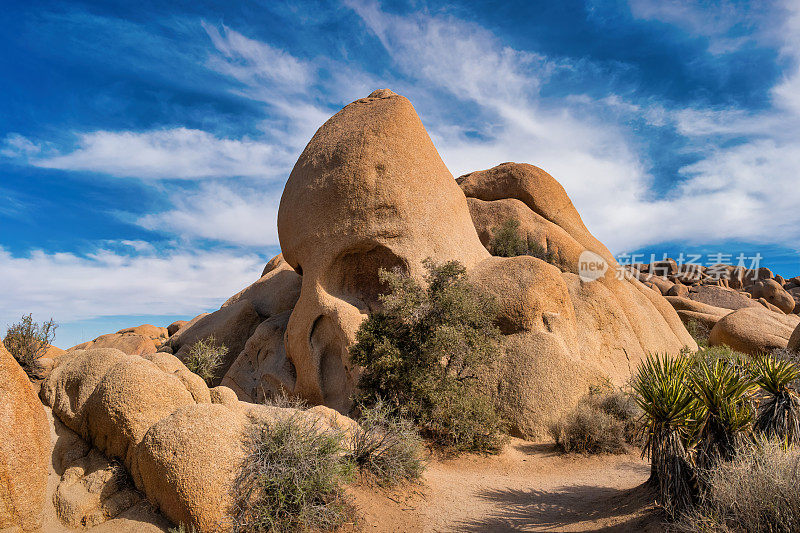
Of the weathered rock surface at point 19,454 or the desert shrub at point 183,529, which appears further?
the desert shrub at point 183,529

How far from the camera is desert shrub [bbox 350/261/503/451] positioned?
10.4 metres

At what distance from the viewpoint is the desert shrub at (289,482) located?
5883 mm

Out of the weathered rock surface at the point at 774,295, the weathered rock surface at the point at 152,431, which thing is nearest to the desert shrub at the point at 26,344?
the weathered rock surface at the point at 152,431

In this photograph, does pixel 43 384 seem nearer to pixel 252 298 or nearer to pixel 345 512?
pixel 345 512

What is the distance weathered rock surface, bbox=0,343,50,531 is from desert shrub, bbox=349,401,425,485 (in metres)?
4.03

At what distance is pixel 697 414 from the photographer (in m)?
5.95

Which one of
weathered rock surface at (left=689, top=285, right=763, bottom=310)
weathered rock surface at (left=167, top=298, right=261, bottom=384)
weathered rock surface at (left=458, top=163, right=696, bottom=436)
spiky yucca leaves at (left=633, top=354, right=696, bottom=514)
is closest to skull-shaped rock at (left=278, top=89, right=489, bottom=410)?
weathered rock surface at (left=458, top=163, right=696, bottom=436)

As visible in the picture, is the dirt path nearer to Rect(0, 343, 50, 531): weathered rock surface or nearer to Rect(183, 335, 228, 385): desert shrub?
Rect(0, 343, 50, 531): weathered rock surface

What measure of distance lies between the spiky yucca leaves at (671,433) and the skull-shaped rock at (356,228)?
8.27 meters

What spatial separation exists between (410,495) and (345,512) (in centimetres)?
162

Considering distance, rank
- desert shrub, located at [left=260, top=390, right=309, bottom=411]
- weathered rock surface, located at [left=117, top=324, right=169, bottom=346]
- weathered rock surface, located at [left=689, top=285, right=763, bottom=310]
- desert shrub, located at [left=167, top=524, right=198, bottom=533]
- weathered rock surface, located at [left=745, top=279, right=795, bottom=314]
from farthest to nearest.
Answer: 1. weathered rock surface, located at [left=745, top=279, right=795, bottom=314]
2. weathered rock surface, located at [left=689, top=285, right=763, bottom=310]
3. weathered rock surface, located at [left=117, top=324, right=169, bottom=346]
4. desert shrub, located at [left=260, top=390, right=309, bottom=411]
5. desert shrub, located at [left=167, top=524, right=198, bottom=533]

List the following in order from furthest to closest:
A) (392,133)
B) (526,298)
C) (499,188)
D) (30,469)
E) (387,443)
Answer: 1. (499,188)
2. (392,133)
3. (526,298)
4. (387,443)
5. (30,469)

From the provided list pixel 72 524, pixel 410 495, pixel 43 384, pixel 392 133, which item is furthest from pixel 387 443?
pixel 392 133

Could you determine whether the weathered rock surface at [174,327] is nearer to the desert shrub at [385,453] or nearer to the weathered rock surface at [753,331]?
the desert shrub at [385,453]
